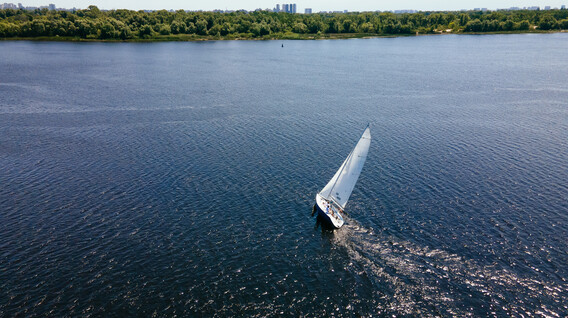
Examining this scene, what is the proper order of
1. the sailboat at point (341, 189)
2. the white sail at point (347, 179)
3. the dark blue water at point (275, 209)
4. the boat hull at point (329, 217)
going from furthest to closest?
the white sail at point (347, 179) < the sailboat at point (341, 189) < the boat hull at point (329, 217) < the dark blue water at point (275, 209)

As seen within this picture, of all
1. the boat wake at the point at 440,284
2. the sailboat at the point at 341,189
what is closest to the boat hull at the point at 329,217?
the sailboat at the point at 341,189

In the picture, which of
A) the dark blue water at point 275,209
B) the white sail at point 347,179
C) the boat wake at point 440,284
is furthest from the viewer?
the white sail at point 347,179

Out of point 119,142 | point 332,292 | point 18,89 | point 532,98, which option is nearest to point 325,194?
point 332,292

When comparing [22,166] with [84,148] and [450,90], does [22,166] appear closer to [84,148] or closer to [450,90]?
[84,148]

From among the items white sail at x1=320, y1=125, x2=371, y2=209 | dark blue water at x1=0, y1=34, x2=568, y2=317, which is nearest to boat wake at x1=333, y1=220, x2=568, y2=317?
dark blue water at x1=0, y1=34, x2=568, y2=317

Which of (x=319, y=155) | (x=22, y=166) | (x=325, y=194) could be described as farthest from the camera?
(x=319, y=155)

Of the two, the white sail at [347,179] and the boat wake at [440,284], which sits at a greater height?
the white sail at [347,179]

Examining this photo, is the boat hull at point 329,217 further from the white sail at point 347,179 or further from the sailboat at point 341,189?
the white sail at point 347,179

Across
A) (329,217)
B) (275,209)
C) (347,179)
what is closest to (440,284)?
(329,217)
